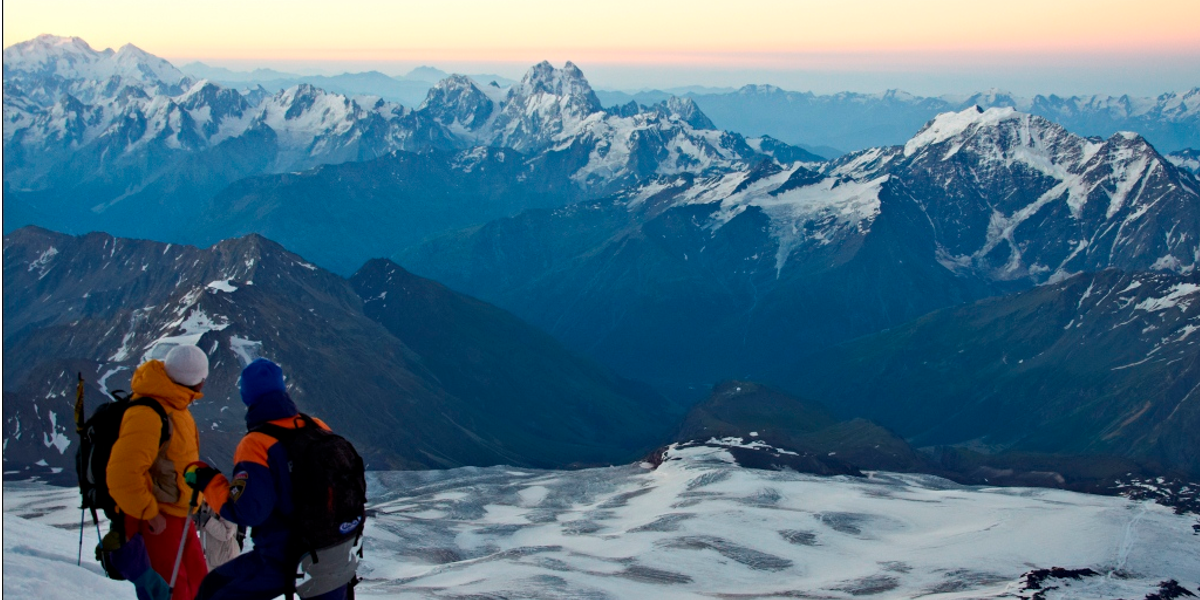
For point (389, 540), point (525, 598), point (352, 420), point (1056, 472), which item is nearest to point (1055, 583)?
point (525, 598)

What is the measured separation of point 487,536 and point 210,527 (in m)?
59.1

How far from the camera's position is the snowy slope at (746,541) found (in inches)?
2064

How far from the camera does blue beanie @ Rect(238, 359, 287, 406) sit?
15.3 m

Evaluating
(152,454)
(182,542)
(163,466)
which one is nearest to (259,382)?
(152,454)

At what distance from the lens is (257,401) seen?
601 inches

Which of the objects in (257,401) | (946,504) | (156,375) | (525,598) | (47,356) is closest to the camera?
(257,401)

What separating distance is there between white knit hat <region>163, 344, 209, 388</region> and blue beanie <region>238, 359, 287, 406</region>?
4.53ft

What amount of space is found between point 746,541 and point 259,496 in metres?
56.8

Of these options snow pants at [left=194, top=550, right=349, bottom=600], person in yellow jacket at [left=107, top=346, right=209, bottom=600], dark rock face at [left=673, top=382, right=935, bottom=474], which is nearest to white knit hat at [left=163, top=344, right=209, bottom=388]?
person in yellow jacket at [left=107, top=346, right=209, bottom=600]

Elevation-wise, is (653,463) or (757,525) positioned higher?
(757,525)

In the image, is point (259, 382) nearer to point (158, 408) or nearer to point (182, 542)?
point (158, 408)

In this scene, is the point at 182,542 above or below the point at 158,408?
below

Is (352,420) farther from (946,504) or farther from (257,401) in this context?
(257,401)

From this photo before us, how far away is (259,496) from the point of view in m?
14.5
